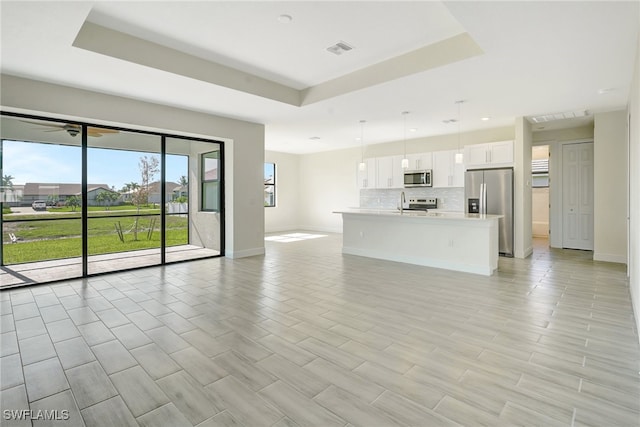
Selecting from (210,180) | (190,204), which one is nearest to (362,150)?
(210,180)

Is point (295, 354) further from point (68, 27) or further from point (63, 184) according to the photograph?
point (63, 184)

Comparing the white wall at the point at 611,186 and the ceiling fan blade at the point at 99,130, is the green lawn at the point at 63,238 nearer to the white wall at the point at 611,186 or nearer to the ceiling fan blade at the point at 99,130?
the ceiling fan blade at the point at 99,130

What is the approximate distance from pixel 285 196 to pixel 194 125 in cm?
572

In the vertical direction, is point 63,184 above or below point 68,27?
below

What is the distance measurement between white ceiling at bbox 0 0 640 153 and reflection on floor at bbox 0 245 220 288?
8.67 feet

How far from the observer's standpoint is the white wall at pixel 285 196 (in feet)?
35.6

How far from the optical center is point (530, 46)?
10.7 ft

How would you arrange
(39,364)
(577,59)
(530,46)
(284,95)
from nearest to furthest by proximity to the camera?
(39,364) < (530,46) < (577,59) < (284,95)

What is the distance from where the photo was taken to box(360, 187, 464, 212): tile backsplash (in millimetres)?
8086

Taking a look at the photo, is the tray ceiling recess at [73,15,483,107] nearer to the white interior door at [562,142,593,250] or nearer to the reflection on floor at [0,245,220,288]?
the reflection on floor at [0,245,220,288]

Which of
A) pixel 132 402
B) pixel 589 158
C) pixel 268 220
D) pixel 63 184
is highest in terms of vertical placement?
pixel 589 158

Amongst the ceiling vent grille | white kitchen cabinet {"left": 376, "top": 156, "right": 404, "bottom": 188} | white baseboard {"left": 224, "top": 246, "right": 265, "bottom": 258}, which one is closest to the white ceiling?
the ceiling vent grille

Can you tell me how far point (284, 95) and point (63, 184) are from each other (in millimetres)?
3478

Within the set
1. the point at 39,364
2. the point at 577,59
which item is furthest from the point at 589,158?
the point at 39,364
